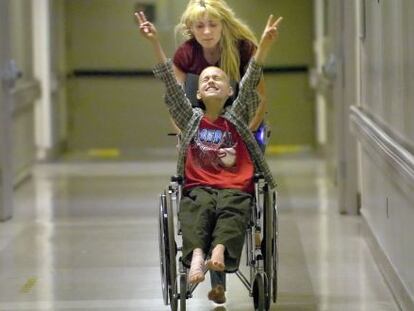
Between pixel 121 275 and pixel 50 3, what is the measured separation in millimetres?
5992

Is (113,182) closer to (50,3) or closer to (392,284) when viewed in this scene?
(50,3)

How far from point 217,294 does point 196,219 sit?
591 mm

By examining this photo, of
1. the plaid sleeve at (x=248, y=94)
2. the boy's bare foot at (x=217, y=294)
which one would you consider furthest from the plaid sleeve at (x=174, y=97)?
the boy's bare foot at (x=217, y=294)

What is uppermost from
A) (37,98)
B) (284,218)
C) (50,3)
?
(50,3)

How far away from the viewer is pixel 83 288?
5.99 m

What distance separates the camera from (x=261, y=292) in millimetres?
4945

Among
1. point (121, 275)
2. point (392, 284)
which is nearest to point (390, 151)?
point (392, 284)

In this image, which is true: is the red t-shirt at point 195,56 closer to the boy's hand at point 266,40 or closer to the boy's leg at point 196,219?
the boy's hand at point 266,40

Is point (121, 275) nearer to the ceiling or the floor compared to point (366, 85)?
nearer to the floor

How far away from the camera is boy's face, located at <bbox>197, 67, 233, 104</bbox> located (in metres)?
5.09

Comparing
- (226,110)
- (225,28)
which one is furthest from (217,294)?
(225,28)

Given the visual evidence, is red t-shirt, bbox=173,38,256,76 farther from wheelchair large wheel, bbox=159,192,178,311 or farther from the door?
the door

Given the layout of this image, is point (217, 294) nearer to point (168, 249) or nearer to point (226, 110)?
point (168, 249)

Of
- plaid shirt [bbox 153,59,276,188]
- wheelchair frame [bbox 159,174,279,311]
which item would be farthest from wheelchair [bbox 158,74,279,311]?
plaid shirt [bbox 153,59,276,188]
